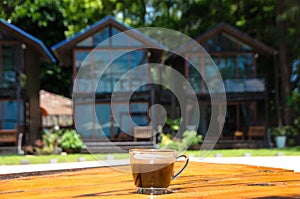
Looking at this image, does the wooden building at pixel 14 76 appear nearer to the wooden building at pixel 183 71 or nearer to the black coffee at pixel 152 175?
the wooden building at pixel 183 71

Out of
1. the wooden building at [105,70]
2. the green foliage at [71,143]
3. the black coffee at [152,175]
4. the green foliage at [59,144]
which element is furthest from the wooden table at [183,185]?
the wooden building at [105,70]

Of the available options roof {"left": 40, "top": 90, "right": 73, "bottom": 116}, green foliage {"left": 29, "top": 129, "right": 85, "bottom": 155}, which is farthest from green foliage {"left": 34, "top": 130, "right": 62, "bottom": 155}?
roof {"left": 40, "top": 90, "right": 73, "bottom": 116}

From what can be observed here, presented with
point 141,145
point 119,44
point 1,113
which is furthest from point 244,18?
point 1,113

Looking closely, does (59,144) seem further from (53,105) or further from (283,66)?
(283,66)

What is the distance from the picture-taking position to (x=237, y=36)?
830 inches

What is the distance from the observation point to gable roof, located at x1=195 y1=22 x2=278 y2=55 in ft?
68.2

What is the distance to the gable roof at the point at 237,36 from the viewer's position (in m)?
20.8

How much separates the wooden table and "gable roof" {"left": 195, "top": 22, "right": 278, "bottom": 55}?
18587mm

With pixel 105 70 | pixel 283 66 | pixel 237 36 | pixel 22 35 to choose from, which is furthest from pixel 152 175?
pixel 283 66

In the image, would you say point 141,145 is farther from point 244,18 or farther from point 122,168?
point 122,168

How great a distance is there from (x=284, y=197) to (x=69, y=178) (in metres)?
1.20

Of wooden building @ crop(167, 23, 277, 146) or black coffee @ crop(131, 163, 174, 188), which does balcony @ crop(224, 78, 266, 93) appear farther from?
black coffee @ crop(131, 163, 174, 188)

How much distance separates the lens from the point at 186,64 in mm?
21344

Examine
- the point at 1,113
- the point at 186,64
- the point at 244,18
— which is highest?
the point at 244,18
